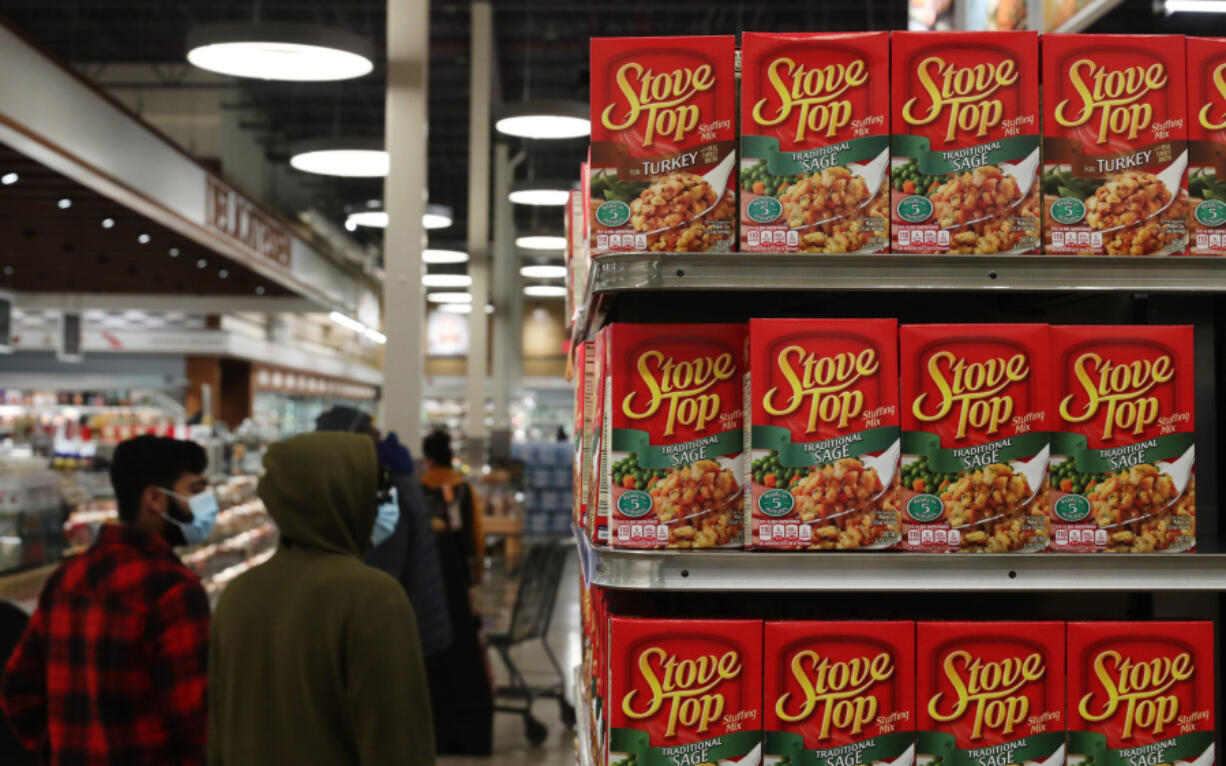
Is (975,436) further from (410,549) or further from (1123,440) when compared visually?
(410,549)

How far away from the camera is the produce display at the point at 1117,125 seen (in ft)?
6.59

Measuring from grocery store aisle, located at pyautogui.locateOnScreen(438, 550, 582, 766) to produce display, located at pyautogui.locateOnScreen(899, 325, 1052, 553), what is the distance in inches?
126

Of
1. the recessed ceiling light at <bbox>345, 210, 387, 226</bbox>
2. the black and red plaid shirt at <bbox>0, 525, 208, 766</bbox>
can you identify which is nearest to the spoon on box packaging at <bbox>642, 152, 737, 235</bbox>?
the black and red plaid shirt at <bbox>0, 525, 208, 766</bbox>

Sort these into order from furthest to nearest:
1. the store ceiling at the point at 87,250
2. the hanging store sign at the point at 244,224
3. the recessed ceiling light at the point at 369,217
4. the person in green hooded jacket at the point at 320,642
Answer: the recessed ceiling light at the point at 369,217 < the hanging store sign at the point at 244,224 < the store ceiling at the point at 87,250 < the person in green hooded jacket at the point at 320,642

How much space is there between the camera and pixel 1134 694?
6.41ft

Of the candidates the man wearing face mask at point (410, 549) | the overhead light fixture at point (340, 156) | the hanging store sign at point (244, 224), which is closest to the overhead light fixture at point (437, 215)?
the hanging store sign at point (244, 224)

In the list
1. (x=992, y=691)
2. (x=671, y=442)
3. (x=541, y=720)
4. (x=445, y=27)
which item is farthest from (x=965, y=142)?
(x=445, y=27)

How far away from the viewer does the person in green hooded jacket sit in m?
2.30

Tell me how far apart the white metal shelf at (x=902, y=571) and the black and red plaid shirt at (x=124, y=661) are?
4.88ft

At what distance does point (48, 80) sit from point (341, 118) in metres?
14.4

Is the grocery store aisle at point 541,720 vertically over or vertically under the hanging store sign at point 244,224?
under

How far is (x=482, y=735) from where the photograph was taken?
259 inches

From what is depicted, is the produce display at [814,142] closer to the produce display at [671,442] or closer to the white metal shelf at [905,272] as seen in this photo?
the white metal shelf at [905,272]

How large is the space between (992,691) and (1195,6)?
2328 millimetres
